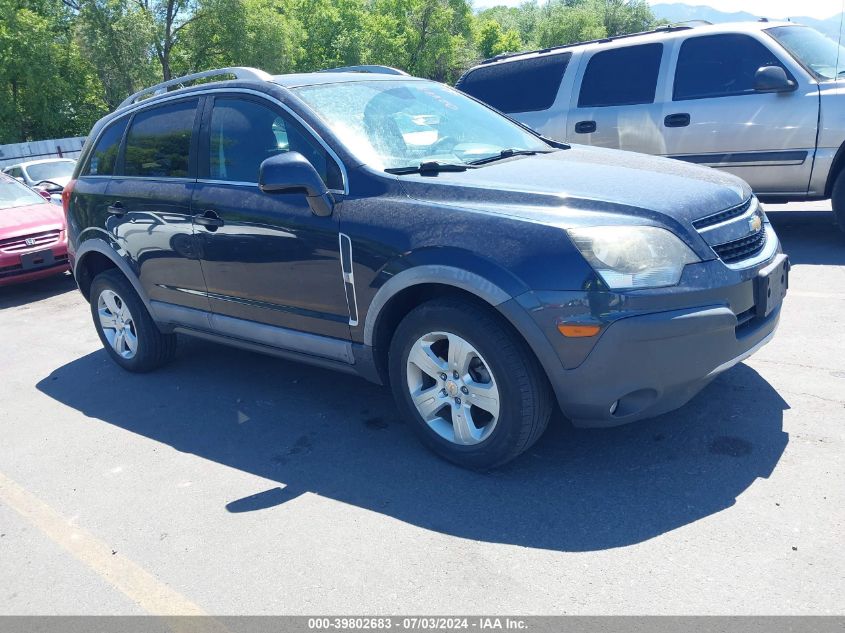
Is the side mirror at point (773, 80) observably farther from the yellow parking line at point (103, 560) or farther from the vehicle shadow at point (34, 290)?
the vehicle shadow at point (34, 290)

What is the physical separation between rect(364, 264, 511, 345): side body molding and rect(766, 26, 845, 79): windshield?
16.5ft

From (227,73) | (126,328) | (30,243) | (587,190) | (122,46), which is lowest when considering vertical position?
(126,328)

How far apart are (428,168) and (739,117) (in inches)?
172

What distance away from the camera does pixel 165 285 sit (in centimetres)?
493

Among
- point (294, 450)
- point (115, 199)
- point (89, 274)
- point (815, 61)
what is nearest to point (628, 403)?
point (294, 450)

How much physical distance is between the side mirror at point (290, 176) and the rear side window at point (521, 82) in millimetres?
4891

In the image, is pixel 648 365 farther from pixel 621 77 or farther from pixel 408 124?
pixel 621 77

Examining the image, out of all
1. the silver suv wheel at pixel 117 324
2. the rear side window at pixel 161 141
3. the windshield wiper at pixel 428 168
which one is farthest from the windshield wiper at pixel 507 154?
the silver suv wheel at pixel 117 324

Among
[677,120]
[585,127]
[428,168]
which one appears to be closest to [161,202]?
[428,168]

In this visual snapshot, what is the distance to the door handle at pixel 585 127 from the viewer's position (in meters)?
7.67

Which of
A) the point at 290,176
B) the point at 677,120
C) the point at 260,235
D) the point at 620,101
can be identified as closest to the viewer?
the point at 290,176

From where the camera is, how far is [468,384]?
11.1ft

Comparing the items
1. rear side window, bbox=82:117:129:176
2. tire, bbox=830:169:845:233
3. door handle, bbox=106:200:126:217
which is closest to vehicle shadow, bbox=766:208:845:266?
tire, bbox=830:169:845:233

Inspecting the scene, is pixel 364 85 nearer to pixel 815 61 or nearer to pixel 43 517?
pixel 43 517
